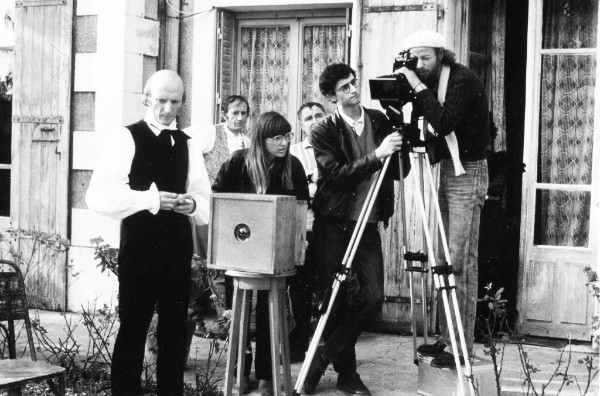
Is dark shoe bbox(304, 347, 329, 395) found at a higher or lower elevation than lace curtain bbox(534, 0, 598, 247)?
lower

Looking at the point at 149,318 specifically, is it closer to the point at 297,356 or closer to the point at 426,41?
the point at 297,356

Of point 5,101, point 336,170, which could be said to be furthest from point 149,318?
point 5,101

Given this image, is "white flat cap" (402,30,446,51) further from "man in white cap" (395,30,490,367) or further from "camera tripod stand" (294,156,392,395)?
"camera tripod stand" (294,156,392,395)

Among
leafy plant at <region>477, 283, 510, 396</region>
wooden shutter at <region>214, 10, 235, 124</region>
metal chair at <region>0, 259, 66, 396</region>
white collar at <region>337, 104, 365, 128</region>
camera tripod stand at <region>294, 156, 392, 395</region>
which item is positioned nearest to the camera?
metal chair at <region>0, 259, 66, 396</region>

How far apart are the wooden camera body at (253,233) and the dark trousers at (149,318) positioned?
9.0 inches

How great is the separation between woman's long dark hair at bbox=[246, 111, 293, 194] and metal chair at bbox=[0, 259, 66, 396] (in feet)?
4.52

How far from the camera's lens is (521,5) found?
25.9 ft

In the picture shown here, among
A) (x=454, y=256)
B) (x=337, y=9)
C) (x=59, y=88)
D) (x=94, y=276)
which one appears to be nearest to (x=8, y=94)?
(x=59, y=88)

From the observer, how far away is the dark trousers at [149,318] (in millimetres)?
5074

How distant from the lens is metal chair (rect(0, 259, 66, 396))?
4520mm

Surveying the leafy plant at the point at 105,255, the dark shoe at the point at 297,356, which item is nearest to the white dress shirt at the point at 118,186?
the leafy plant at the point at 105,255

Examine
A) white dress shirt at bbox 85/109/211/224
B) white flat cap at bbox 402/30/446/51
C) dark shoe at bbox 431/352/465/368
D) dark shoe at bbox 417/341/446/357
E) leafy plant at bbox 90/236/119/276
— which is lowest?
dark shoe at bbox 431/352/465/368

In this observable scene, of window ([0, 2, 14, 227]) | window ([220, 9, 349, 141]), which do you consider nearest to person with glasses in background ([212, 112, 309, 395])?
window ([220, 9, 349, 141])

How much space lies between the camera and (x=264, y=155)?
553cm
